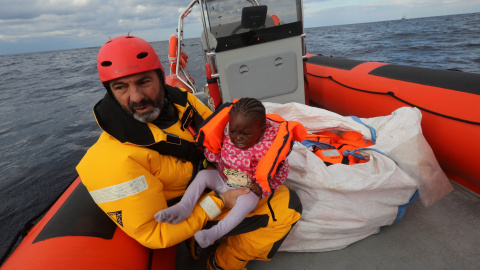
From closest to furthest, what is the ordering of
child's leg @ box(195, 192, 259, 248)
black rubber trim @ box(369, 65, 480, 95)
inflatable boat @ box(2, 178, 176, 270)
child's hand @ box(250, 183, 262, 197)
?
inflatable boat @ box(2, 178, 176, 270) < child's leg @ box(195, 192, 259, 248) < child's hand @ box(250, 183, 262, 197) < black rubber trim @ box(369, 65, 480, 95)

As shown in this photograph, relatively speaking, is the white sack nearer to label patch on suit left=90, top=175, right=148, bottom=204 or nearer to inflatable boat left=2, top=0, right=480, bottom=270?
inflatable boat left=2, top=0, right=480, bottom=270

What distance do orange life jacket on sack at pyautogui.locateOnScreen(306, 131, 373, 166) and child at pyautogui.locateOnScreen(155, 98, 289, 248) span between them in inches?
31.4

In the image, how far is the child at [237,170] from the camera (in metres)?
1.38

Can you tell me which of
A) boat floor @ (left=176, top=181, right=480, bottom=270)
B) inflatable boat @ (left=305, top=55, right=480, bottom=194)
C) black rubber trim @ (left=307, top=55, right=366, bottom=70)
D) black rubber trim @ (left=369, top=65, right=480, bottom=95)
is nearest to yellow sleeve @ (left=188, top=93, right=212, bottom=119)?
boat floor @ (left=176, top=181, right=480, bottom=270)

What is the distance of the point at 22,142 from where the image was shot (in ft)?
19.9

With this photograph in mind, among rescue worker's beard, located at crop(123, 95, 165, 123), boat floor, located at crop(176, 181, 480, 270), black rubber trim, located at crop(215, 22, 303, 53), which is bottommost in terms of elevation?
boat floor, located at crop(176, 181, 480, 270)

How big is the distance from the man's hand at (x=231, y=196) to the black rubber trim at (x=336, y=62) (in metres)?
2.74

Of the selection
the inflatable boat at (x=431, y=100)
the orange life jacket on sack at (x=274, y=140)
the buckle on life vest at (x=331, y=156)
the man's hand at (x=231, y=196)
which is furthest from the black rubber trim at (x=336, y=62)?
the man's hand at (x=231, y=196)

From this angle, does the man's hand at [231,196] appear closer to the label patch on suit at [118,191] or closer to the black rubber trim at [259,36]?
the label patch on suit at [118,191]

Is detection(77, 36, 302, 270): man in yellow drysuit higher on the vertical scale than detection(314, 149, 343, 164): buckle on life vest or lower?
higher

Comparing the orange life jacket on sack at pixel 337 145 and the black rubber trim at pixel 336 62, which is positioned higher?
the black rubber trim at pixel 336 62

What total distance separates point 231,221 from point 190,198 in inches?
10.3

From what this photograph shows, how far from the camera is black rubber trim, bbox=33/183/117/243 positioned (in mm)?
1249

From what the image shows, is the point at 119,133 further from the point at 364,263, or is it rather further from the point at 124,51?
→ the point at 364,263
